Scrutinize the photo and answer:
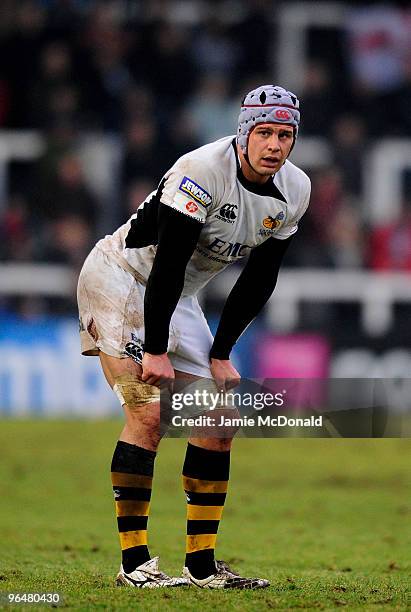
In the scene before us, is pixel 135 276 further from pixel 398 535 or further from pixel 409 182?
pixel 409 182

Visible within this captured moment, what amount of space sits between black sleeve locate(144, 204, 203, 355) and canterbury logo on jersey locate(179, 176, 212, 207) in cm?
10

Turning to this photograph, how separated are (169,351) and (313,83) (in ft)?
37.4

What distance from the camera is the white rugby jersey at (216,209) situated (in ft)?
20.0

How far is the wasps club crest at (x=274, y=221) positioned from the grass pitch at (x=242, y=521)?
1.69 m

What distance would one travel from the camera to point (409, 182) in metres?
17.7

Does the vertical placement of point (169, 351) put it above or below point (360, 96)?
below

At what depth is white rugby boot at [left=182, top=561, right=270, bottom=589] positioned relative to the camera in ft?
20.9

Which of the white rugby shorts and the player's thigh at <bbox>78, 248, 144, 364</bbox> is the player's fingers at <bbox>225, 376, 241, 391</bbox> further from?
the player's thigh at <bbox>78, 248, 144, 364</bbox>

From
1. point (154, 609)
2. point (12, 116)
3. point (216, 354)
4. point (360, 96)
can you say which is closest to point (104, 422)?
point (12, 116)

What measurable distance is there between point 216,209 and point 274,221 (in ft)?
1.13

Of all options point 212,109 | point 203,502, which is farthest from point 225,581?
point 212,109

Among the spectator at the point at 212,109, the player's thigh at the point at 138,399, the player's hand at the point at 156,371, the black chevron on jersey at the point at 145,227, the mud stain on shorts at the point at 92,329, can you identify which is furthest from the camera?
the spectator at the point at 212,109

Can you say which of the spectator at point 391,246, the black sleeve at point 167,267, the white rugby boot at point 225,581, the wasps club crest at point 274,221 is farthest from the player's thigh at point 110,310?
the spectator at point 391,246

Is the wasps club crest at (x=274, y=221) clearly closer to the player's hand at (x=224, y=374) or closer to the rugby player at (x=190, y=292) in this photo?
the rugby player at (x=190, y=292)
